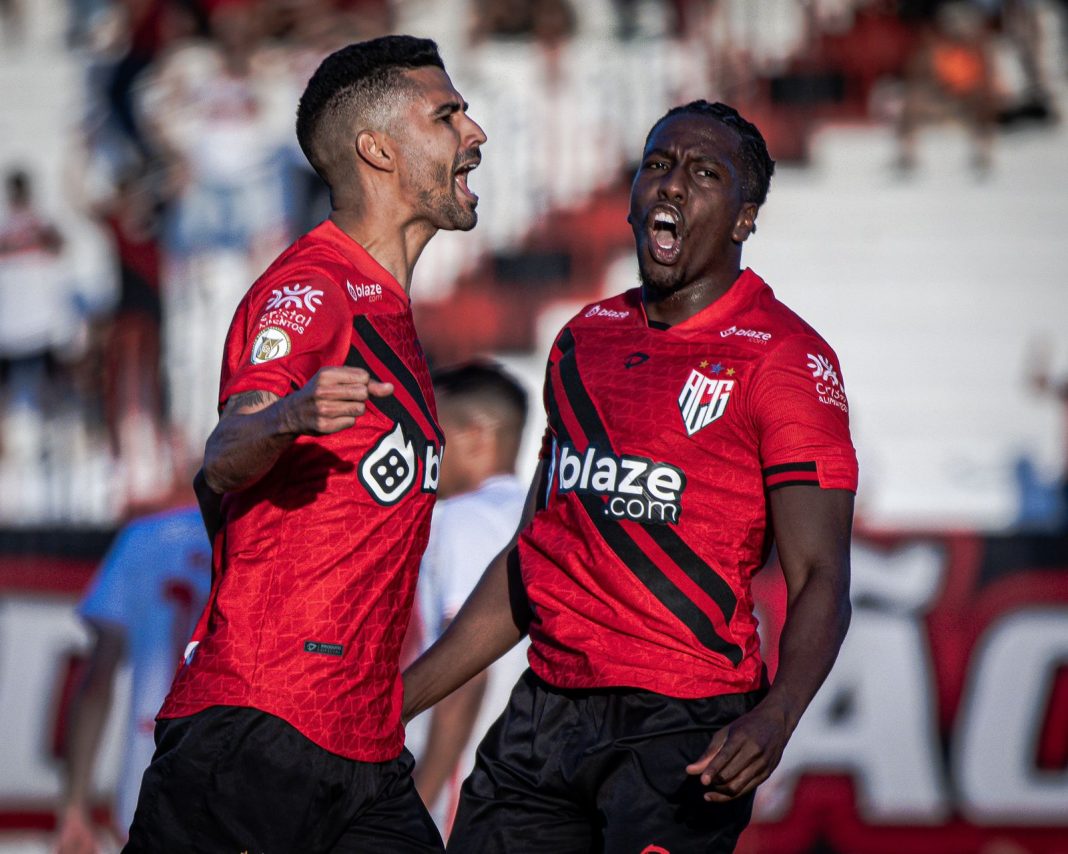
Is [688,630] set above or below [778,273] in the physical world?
above

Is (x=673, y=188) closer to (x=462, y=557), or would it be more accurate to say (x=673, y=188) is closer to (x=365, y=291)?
(x=365, y=291)

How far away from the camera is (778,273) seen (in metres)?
11.2

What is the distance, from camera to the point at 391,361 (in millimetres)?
3438

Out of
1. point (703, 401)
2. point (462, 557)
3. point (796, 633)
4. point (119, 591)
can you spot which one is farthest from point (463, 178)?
point (119, 591)

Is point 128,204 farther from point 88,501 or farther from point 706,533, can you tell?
point 706,533

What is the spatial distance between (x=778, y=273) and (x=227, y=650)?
8.42 m

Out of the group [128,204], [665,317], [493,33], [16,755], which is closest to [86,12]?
Answer: [128,204]

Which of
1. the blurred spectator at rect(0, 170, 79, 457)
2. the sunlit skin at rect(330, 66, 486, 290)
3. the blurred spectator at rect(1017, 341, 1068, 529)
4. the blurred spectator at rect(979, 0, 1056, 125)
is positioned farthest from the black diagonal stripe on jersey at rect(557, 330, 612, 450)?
the blurred spectator at rect(979, 0, 1056, 125)

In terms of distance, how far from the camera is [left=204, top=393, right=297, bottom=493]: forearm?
295cm

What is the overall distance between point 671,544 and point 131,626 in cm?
259

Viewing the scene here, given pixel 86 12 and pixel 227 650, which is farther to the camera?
pixel 86 12

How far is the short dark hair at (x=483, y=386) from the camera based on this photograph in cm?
616

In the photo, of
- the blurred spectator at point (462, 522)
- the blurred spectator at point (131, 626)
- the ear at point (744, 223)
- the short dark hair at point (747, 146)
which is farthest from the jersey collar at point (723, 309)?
the blurred spectator at point (131, 626)

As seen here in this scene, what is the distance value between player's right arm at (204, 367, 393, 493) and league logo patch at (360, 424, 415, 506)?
1.05 ft
